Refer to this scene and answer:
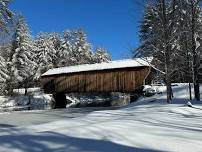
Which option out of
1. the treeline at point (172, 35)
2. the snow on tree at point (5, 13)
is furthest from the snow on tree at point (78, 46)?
the treeline at point (172, 35)

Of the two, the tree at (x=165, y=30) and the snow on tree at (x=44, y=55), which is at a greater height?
the snow on tree at (x=44, y=55)

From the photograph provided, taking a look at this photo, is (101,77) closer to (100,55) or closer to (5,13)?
(5,13)

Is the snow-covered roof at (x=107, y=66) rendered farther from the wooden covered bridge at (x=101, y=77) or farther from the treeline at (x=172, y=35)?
the treeline at (x=172, y=35)

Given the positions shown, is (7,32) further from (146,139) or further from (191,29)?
(146,139)

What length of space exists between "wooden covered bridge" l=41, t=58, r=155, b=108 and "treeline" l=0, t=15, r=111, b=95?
4.65 metres

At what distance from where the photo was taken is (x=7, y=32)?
27.6 metres

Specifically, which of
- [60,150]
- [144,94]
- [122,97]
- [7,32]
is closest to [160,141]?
[60,150]

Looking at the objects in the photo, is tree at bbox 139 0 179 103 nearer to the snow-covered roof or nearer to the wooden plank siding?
the snow-covered roof

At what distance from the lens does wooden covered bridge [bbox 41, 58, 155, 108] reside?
129ft

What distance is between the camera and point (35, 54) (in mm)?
60844

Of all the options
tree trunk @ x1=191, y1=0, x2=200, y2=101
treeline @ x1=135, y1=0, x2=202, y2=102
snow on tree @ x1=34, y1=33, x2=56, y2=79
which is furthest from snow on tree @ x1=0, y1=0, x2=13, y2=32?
snow on tree @ x1=34, y1=33, x2=56, y2=79

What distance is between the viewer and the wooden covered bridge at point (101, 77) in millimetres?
39225

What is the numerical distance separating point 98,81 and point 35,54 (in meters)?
21.5

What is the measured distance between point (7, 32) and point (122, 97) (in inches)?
1187
